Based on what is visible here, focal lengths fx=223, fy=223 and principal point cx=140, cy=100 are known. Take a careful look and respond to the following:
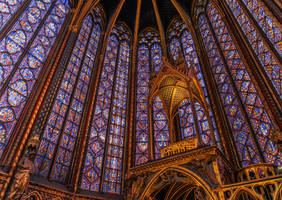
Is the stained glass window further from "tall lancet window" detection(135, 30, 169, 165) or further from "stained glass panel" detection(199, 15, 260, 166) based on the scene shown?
"stained glass panel" detection(199, 15, 260, 166)

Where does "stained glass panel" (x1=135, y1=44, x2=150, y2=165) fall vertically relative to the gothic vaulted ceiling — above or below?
below

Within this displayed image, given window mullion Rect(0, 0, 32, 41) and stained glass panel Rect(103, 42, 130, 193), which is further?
stained glass panel Rect(103, 42, 130, 193)

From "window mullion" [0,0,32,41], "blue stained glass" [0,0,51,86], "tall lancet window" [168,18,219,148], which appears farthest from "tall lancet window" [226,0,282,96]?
"window mullion" [0,0,32,41]

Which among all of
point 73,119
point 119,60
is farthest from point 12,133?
point 119,60

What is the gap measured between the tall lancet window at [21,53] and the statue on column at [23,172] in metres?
0.84

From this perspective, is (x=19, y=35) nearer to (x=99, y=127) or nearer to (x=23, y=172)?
(x=99, y=127)

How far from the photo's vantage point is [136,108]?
11.9 m

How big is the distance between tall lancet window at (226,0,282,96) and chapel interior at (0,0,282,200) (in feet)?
0.14

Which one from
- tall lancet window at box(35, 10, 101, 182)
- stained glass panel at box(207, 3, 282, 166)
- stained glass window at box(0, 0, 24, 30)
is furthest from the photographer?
stained glass window at box(0, 0, 24, 30)

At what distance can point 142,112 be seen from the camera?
1177 cm

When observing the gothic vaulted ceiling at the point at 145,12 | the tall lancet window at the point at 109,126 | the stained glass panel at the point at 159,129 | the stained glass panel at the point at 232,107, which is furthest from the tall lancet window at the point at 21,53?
the stained glass panel at the point at 232,107

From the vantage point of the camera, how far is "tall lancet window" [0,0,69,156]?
24.6 feet

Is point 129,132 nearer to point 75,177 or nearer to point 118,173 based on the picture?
point 118,173

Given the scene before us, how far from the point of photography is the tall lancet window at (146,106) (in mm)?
10469
